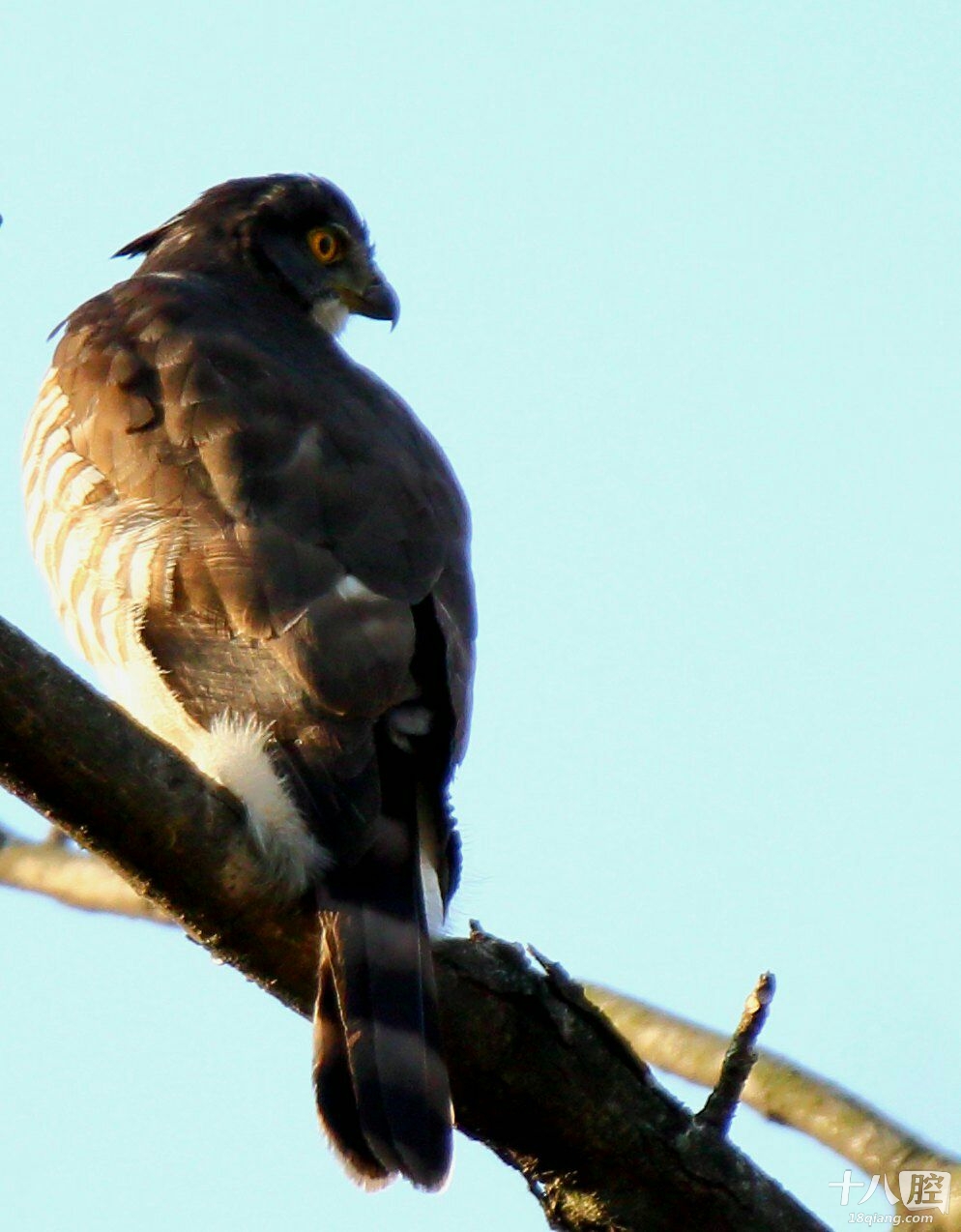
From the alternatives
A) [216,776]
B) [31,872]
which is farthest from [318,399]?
[31,872]

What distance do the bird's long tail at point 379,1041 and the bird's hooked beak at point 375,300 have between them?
362cm

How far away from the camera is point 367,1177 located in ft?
12.5

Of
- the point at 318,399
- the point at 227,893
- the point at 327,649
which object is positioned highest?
the point at 318,399

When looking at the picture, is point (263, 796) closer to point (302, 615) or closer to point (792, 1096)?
point (302, 615)

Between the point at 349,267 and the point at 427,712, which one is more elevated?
Result: the point at 349,267

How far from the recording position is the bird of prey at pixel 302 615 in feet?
12.7

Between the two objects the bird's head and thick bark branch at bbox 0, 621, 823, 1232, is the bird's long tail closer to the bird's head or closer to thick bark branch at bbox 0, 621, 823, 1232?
thick bark branch at bbox 0, 621, 823, 1232

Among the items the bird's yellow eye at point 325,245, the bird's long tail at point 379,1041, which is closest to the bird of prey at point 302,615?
the bird's long tail at point 379,1041

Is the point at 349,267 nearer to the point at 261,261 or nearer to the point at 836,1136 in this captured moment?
the point at 261,261

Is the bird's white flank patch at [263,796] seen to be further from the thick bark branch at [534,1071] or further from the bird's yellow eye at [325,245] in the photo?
the bird's yellow eye at [325,245]

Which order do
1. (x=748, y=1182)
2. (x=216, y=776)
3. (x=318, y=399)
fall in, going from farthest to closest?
(x=318, y=399) → (x=216, y=776) → (x=748, y=1182)

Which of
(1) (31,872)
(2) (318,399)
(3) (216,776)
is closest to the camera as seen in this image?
(3) (216,776)

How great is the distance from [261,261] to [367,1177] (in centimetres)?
407

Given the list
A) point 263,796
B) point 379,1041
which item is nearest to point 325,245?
point 263,796
